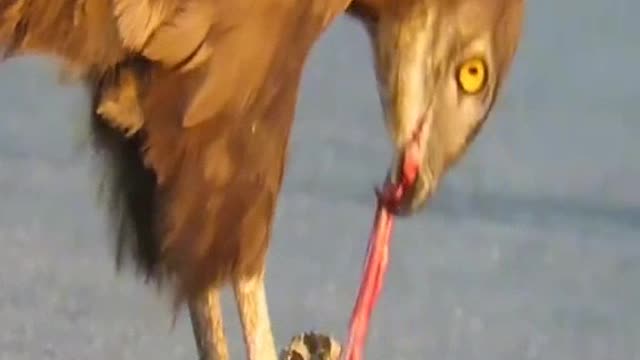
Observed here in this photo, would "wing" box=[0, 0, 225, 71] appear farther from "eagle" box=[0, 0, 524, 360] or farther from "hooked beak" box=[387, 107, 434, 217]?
"hooked beak" box=[387, 107, 434, 217]

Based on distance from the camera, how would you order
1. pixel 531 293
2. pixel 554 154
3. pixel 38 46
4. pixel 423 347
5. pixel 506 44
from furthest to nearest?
1. pixel 554 154
2. pixel 531 293
3. pixel 423 347
4. pixel 506 44
5. pixel 38 46

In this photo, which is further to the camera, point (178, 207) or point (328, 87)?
point (328, 87)

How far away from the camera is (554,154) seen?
9.85 ft

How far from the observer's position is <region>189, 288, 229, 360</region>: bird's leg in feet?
6.74

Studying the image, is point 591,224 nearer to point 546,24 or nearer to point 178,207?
point 546,24

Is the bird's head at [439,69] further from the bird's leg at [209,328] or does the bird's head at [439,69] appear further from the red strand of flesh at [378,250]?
the bird's leg at [209,328]

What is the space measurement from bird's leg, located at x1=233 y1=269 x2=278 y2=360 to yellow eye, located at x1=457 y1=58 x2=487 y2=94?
28 cm

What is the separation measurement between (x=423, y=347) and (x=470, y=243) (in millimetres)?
345

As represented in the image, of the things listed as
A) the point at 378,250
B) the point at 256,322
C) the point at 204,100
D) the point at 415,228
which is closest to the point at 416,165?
the point at 378,250

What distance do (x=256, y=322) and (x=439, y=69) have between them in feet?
0.94

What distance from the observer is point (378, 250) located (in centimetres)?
217

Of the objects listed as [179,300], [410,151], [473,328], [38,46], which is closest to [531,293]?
[473,328]

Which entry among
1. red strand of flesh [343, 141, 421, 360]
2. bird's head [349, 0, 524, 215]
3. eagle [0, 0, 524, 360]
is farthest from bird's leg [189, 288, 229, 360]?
bird's head [349, 0, 524, 215]

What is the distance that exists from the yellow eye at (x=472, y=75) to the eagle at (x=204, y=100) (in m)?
0.03
